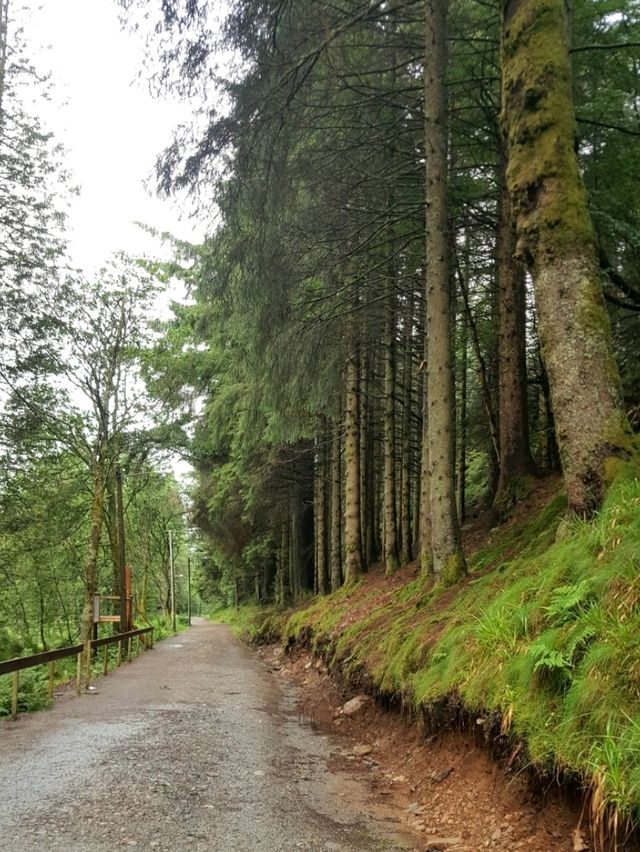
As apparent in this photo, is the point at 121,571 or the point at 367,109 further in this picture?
the point at 121,571

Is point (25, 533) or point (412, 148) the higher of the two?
point (412, 148)

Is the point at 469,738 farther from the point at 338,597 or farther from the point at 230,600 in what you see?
the point at 230,600

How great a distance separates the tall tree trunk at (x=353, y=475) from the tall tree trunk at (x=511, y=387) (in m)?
4.18

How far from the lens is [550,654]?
3648 millimetres

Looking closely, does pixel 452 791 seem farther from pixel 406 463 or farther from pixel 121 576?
pixel 121 576

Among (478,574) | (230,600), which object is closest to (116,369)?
(478,574)

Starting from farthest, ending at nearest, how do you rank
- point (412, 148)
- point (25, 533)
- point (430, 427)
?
1. point (25, 533)
2. point (412, 148)
3. point (430, 427)

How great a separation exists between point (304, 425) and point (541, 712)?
1039 cm

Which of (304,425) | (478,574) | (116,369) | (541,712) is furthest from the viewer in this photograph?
(116,369)

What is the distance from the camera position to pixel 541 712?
3.61m

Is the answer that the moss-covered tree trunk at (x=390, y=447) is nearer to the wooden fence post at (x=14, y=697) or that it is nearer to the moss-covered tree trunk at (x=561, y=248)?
the moss-covered tree trunk at (x=561, y=248)

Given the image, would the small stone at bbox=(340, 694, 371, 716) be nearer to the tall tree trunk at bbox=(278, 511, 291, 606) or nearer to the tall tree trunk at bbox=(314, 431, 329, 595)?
the tall tree trunk at bbox=(314, 431, 329, 595)

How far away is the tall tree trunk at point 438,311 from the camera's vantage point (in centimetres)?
796

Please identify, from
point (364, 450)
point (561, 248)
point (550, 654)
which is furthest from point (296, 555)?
point (550, 654)
